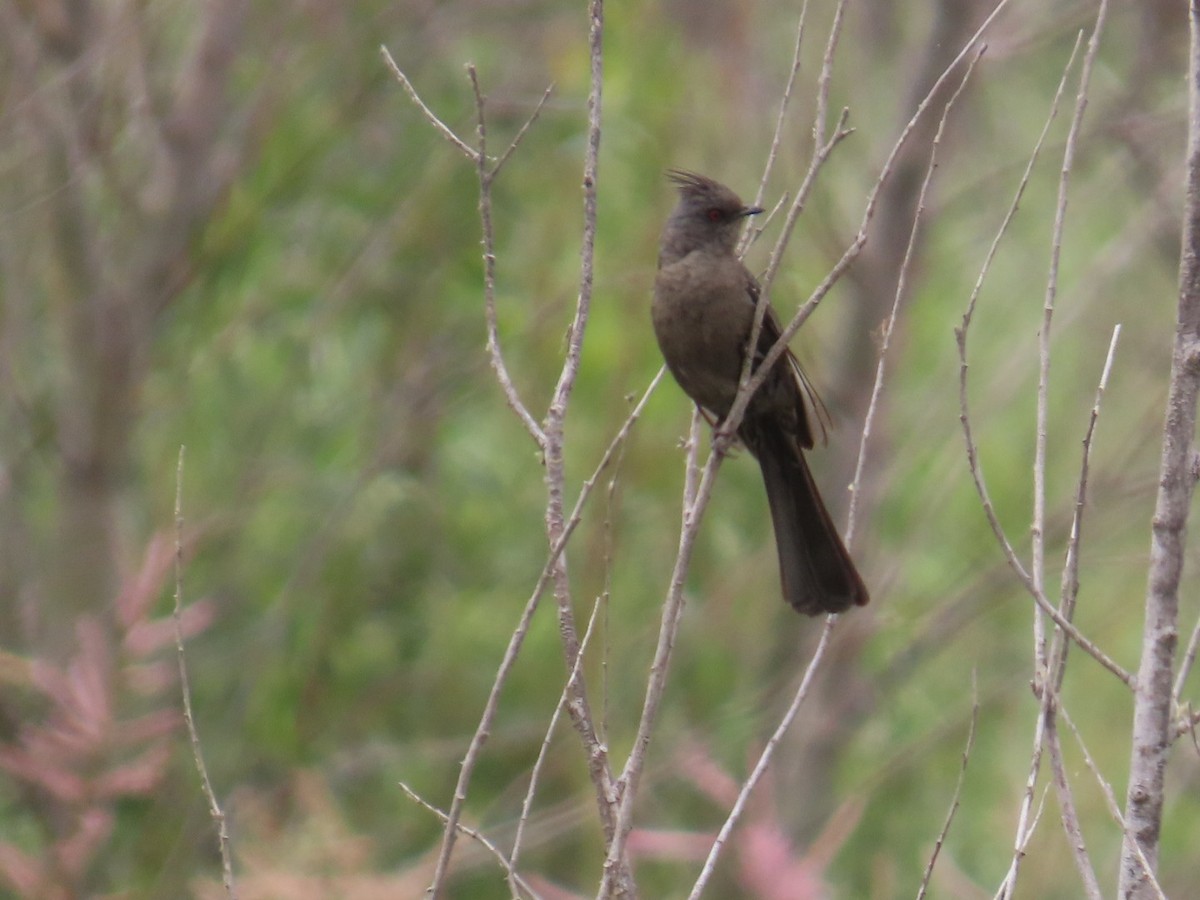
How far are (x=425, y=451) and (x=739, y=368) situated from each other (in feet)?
7.28

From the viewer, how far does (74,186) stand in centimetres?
601

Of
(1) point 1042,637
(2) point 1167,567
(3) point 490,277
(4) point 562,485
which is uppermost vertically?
(3) point 490,277

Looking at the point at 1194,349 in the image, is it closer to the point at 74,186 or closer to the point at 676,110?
the point at 676,110

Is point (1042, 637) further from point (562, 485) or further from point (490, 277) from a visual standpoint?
point (490, 277)

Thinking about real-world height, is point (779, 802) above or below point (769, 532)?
below

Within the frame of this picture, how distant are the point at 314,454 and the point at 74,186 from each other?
1.33 metres

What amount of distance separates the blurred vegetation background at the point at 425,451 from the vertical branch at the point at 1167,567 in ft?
9.07

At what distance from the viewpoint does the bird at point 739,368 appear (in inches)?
167

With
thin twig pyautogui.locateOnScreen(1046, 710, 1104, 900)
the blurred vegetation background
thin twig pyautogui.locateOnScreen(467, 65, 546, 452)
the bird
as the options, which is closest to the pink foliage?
the blurred vegetation background

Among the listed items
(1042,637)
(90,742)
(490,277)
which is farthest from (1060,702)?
(90,742)

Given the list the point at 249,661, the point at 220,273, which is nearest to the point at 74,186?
the point at 220,273

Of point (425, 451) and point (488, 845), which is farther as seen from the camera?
point (425, 451)

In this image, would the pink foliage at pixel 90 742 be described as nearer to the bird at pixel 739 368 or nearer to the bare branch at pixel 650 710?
the bird at pixel 739 368

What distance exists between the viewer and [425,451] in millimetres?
6379
